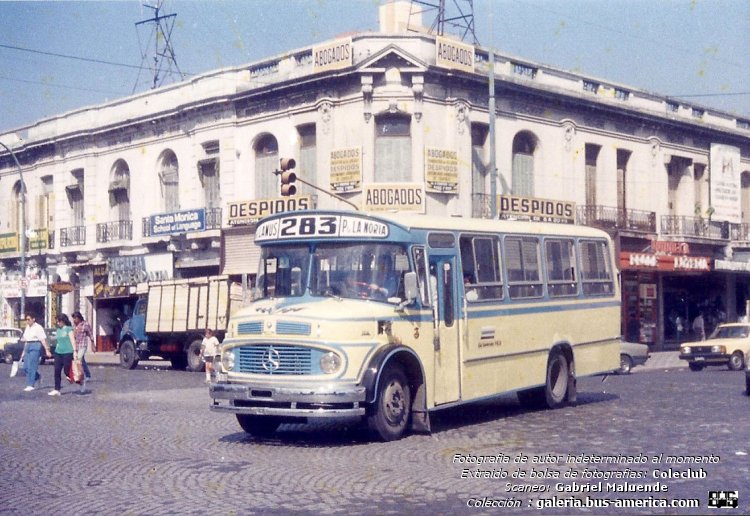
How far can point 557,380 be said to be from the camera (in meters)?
16.0

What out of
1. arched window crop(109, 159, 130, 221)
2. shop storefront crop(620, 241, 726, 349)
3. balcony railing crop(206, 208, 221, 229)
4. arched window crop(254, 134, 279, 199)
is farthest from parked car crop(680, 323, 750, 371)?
arched window crop(109, 159, 130, 221)

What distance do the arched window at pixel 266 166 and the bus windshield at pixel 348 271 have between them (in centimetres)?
2092

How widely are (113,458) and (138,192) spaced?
28723 mm

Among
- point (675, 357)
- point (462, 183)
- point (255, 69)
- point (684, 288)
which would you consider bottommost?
point (675, 357)

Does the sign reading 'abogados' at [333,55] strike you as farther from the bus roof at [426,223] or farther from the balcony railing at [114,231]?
the bus roof at [426,223]

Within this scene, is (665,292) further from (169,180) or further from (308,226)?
(308,226)

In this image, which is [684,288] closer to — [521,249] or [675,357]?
[675,357]

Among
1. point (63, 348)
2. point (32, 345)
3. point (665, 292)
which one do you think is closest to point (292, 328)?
point (63, 348)

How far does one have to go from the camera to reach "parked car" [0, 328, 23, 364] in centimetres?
3597

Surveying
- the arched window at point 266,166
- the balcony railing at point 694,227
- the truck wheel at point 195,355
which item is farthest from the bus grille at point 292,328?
the balcony railing at point 694,227

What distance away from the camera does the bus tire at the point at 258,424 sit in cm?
1259

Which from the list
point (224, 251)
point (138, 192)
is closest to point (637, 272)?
point (224, 251)

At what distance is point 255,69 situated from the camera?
112 ft

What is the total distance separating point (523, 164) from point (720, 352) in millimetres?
9343
